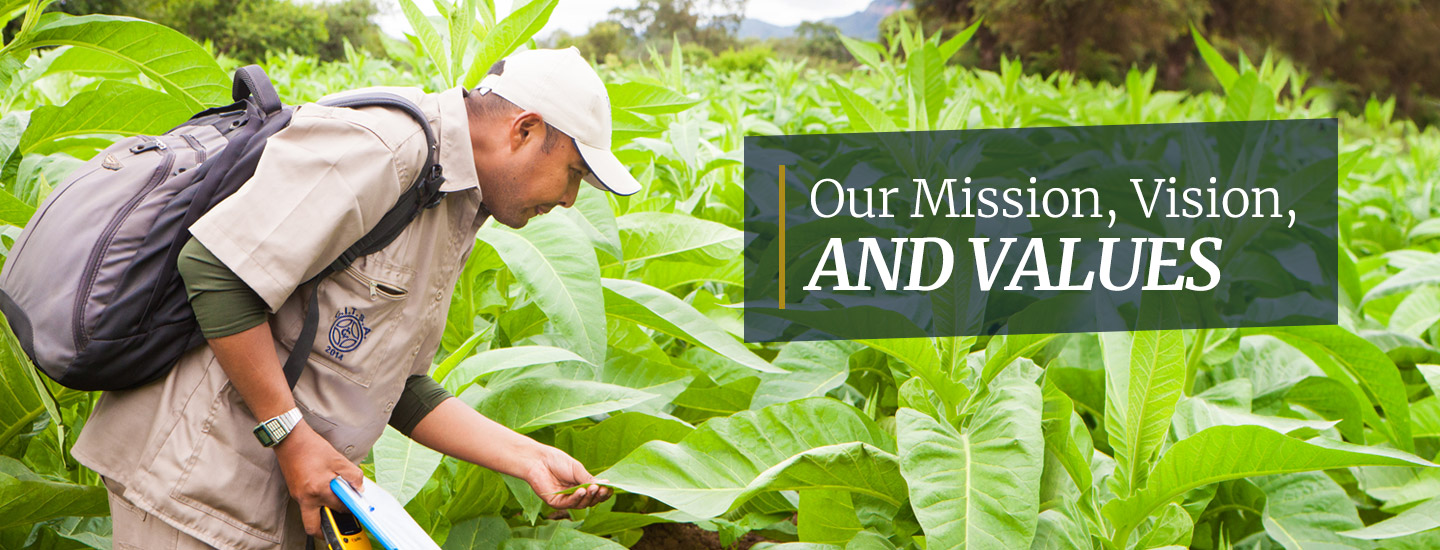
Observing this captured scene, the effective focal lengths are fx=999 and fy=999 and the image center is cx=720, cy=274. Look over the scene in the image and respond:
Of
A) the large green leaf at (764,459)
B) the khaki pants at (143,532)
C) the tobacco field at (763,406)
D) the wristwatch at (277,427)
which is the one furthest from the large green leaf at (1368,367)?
the khaki pants at (143,532)

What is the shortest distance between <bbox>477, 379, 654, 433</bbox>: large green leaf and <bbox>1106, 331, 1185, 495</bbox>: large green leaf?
3.19ft

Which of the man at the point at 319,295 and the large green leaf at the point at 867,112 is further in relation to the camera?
the large green leaf at the point at 867,112

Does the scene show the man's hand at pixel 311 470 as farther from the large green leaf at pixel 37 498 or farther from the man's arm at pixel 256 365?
the large green leaf at pixel 37 498

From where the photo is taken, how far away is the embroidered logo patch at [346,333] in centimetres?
172

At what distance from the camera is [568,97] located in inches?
68.3

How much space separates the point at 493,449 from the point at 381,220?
0.58m

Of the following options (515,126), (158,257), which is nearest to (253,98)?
(158,257)

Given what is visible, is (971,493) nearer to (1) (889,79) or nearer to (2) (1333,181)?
(2) (1333,181)

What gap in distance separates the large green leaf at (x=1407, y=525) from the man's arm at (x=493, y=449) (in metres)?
1.68

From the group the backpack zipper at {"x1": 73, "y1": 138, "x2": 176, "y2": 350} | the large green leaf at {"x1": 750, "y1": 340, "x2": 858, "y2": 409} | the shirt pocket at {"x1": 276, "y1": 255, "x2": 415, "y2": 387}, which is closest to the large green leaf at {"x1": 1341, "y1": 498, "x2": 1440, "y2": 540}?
the large green leaf at {"x1": 750, "y1": 340, "x2": 858, "y2": 409}

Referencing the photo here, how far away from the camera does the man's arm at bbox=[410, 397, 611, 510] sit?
6.61ft

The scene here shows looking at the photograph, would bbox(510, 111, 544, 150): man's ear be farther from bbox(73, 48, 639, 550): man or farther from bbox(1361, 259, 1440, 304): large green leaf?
bbox(1361, 259, 1440, 304): large green leaf

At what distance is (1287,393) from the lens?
2984mm

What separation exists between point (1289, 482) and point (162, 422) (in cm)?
251
